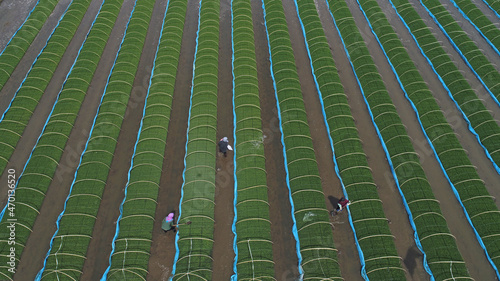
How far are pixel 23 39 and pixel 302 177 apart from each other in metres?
29.4

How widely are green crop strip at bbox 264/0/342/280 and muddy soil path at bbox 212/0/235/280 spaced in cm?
403

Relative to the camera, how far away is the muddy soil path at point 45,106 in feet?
64.1

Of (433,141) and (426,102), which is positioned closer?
(433,141)

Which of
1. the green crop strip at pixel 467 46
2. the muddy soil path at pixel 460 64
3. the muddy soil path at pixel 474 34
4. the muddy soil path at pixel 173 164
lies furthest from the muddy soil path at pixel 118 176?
the muddy soil path at pixel 474 34

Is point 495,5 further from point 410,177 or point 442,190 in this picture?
point 410,177

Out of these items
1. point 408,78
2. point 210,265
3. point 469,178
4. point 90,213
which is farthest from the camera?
point 408,78

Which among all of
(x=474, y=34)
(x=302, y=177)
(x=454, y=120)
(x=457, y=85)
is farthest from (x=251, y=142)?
(x=474, y=34)

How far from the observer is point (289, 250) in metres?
16.4

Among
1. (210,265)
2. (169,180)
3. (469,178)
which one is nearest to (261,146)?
(169,180)

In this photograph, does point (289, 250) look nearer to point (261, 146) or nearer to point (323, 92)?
point (261, 146)

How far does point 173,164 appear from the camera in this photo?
64.0ft

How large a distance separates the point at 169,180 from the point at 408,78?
70.0ft

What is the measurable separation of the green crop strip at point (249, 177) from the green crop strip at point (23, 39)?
1995 centimetres

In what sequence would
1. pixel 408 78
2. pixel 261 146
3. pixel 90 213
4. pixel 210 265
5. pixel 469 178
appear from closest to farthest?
pixel 210 265 < pixel 90 213 < pixel 469 178 < pixel 261 146 < pixel 408 78
